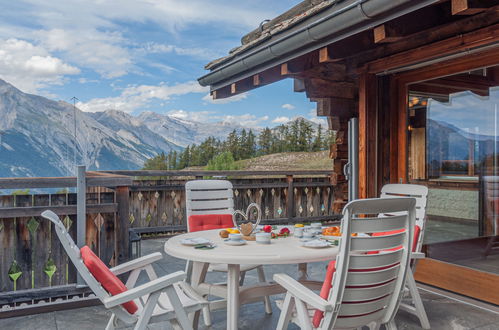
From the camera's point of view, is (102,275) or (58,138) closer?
(102,275)

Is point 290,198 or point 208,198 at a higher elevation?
point 208,198

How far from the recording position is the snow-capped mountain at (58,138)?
3472 centimetres

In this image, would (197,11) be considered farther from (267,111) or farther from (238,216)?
(238,216)

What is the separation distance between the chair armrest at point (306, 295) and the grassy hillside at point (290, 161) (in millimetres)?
7561

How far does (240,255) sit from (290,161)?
8.52 metres

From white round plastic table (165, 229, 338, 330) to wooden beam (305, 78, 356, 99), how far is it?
2627 mm

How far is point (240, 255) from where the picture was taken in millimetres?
2244

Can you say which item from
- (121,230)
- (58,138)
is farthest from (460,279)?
(58,138)

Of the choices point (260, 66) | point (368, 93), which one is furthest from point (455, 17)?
point (260, 66)

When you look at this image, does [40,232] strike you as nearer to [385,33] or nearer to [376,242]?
[376,242]

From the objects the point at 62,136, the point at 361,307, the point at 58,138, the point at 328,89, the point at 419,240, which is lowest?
the point at 361,307

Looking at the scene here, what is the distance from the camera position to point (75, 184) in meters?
3.45

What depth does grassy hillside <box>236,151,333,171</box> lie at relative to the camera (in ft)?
32.9

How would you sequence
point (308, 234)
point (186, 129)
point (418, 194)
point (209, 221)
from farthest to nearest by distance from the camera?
1. point (186, 129)
2. point (209, 221)
3. point (418, 194)
4. point (308, 234)
